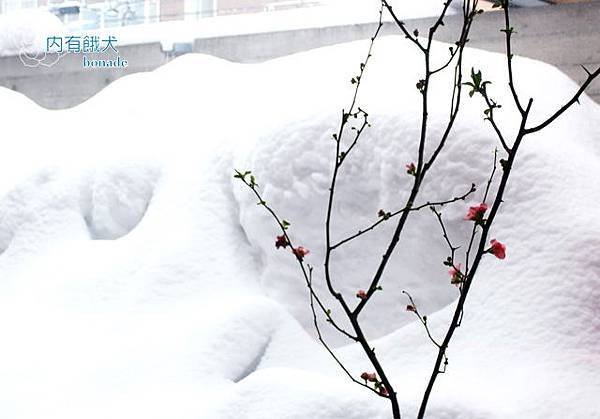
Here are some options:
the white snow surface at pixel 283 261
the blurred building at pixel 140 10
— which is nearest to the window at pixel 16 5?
the blurred building at pixel 140 10

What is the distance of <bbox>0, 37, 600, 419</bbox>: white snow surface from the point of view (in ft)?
6.85

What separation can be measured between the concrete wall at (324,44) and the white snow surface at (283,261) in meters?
1.42

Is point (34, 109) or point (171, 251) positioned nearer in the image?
point (171, 251)

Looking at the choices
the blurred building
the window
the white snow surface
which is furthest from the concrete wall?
the window

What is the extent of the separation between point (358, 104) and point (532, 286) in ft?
2.95

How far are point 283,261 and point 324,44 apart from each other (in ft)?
8.90

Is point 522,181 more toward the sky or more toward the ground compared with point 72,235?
more toward the sky

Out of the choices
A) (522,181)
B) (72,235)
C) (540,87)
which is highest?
(540,87)

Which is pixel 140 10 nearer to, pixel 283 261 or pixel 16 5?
pixel 16 5

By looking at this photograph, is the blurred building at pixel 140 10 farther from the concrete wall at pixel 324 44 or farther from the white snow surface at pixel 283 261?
the white snow surface at pixel 283 261

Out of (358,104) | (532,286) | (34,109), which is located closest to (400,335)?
(532,286)

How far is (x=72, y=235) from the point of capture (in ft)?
10.7

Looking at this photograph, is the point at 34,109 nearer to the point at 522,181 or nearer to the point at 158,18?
the point at 158,18

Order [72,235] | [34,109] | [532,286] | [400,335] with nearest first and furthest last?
[532,286] < [400,335] < [72,235] < [34,109]
